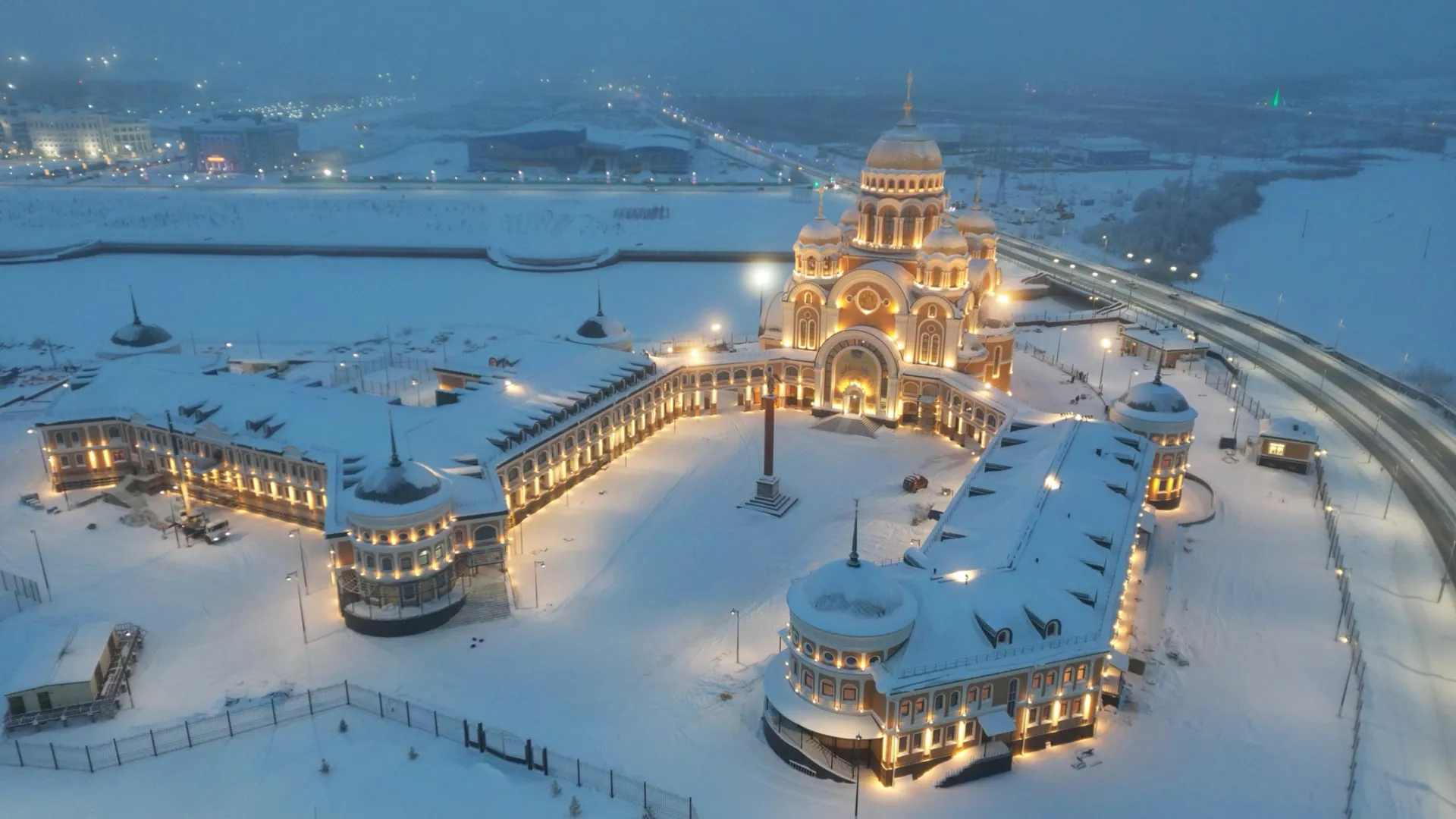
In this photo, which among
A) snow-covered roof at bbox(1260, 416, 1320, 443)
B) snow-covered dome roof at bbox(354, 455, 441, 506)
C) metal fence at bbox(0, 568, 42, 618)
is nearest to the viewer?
snow-covered dome roof at bbox(354, 455, 441, 506)

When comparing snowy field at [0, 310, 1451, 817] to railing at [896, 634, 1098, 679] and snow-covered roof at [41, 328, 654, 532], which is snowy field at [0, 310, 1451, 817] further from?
snow-covered roof at [41, 328, 654, 532]

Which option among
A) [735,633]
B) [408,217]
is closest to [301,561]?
[735,633]

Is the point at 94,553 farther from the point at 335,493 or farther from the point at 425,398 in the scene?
the point at 425,398

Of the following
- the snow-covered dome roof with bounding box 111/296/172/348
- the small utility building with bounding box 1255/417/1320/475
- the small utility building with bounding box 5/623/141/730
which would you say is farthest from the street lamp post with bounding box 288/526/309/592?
the small utility building with bounding box 1255/417/1320/475

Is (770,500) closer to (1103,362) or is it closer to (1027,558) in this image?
(1027,558)

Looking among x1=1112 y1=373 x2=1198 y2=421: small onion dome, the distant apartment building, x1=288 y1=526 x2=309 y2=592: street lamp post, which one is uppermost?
the distant apartment building
